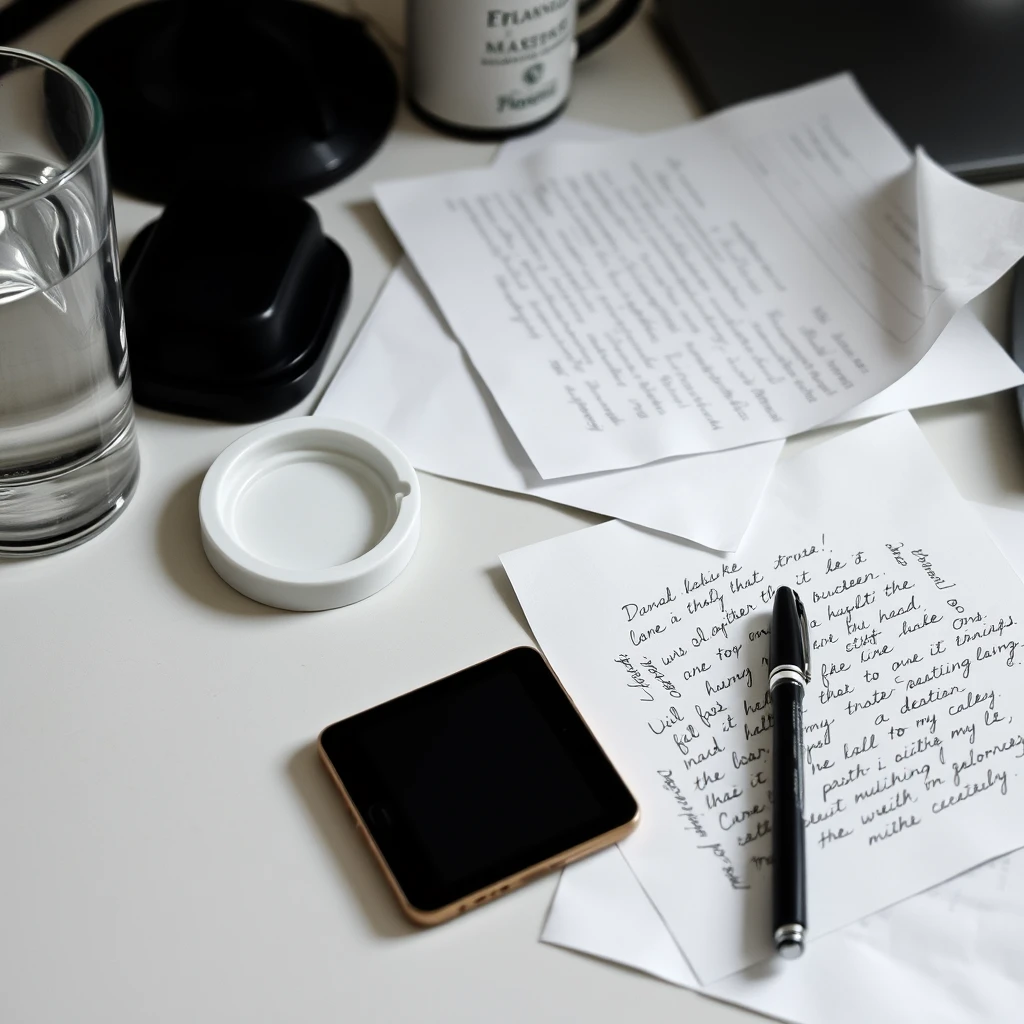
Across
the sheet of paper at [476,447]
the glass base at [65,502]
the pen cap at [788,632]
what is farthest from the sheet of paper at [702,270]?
the glass base at [65,502]

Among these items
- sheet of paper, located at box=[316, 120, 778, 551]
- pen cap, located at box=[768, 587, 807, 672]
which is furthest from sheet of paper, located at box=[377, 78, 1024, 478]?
pen cap, located at box=[768, 587, 807, 672]

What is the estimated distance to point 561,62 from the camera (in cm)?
85

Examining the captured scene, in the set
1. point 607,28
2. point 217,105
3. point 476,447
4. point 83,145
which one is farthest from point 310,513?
point 607,28

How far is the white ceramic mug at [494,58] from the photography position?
2.61ft

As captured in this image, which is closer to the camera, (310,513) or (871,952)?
(871,952)

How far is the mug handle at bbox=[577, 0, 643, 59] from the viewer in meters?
0.89

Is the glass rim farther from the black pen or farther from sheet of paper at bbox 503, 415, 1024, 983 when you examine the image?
the black pen

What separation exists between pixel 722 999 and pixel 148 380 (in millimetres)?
443

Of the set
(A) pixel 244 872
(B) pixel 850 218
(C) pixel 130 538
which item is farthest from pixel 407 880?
(B) pixel 850 218

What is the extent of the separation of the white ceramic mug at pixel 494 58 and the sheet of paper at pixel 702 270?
0.14ft

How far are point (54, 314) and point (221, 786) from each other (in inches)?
9.0

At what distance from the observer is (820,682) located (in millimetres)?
602

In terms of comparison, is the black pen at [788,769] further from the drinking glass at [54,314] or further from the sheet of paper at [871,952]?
the drinking glass at [54,314]

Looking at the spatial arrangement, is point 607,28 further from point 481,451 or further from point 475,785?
point 475,785
